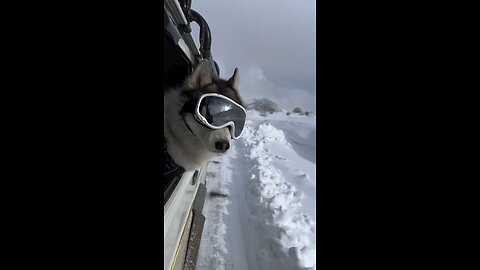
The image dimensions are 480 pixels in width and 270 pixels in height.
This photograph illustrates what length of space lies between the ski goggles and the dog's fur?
0.06 m

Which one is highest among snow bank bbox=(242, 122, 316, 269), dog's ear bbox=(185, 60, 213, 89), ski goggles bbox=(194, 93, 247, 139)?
dog's ear bbox=(185, 60, 213, 89)

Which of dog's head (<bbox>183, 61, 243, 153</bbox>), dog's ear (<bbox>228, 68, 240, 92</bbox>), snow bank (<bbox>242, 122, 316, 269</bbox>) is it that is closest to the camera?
dog's head (<bbox>183, 61, 243, 153</bbox>)

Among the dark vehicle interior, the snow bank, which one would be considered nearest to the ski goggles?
the dark vehicle interior

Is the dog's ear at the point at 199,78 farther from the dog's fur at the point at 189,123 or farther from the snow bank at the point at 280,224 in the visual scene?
the snow bank at the point at 280,224

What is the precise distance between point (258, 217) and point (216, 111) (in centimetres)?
213

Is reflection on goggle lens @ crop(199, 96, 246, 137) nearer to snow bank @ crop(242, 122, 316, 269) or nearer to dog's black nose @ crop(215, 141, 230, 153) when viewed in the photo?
dog's black nose @ crop(215, 141, 230, 153)

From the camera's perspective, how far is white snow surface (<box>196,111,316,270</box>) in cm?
272

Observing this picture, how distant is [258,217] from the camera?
358 cm

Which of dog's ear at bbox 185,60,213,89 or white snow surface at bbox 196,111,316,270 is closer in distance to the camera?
dog's ear at bbox 185,60,213,89
